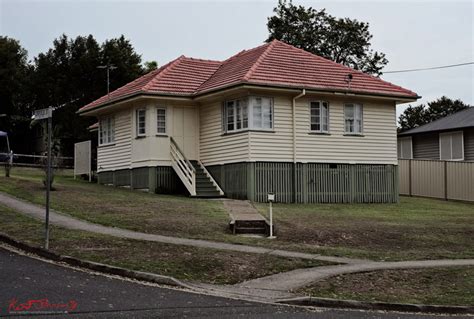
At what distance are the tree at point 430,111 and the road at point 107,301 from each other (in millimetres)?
66533

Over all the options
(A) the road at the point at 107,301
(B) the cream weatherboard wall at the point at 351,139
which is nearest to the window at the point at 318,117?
(B) the cream weatherboard wall at the point at 351,139

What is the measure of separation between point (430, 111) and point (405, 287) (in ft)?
216

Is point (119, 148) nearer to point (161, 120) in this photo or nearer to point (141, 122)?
point (141, 122)

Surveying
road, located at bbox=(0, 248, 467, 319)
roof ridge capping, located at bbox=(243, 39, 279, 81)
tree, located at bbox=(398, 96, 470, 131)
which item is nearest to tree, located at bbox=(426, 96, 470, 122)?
tree, located at bbox=(398, 96, 470, 131)

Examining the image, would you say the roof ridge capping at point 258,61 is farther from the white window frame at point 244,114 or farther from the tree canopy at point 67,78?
the tree canopy at point 67,78

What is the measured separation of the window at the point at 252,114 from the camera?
2486 centimetres

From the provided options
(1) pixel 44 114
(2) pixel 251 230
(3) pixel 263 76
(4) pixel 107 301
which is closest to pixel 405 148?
(3) pixel 263 76

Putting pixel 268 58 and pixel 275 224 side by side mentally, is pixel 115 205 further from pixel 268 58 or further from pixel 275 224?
pixel 268 58

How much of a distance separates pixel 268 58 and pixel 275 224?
10.2 meters

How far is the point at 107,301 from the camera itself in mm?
9578

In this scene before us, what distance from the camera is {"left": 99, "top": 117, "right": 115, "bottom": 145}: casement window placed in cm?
3050

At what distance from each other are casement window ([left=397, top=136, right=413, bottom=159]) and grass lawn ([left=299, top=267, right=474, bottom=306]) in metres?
26.4

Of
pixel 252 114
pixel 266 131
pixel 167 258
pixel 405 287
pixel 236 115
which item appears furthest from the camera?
pixel 236 115

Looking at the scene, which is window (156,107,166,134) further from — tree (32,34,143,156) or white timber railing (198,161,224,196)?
tree (32,34,143,156)
